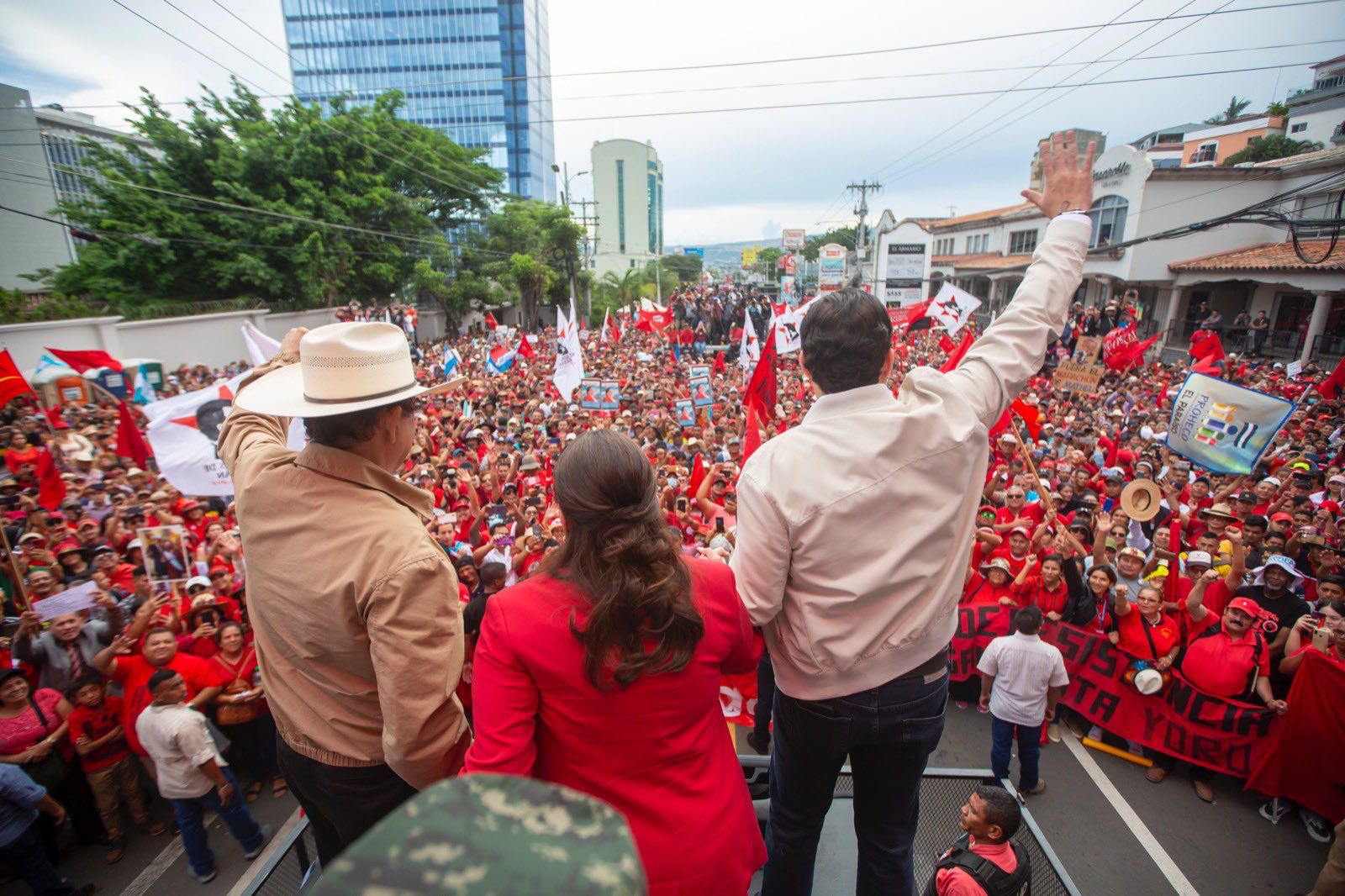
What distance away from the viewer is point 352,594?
165 cm

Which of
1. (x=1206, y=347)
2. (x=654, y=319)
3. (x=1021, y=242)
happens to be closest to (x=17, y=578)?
(x=1206, y=347)

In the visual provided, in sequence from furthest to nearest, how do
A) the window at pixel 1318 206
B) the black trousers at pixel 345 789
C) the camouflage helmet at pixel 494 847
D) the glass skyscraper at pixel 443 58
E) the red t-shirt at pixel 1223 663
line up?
the glass skyscraper at pixel 443 58, the window at pixel 1318 206, the red t-shirt at pixel 1223 663, the black trousers at pixel 345 789, the camouflage helmet at pixel 494 847

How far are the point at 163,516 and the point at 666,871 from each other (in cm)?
842

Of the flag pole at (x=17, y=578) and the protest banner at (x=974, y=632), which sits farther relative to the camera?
the protest banner at (x=974, y=632)

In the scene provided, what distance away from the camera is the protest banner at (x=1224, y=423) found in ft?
21.0

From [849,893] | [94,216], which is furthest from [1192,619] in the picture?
[94,216]

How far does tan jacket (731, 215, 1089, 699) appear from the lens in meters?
1.55

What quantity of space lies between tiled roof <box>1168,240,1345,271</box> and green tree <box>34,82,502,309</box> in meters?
32.1

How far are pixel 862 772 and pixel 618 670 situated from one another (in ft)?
3.31

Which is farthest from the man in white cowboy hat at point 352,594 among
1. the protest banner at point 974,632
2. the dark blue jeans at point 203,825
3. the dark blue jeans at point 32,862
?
the protest banner at point 974,632

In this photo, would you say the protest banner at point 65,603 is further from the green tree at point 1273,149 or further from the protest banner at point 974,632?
the green tree at point 1273,149

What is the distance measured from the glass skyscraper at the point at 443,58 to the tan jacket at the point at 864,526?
80.6m

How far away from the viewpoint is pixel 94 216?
22172 millimetres

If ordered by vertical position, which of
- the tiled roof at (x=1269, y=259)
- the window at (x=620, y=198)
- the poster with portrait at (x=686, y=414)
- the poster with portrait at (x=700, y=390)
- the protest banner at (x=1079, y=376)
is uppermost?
the window at (x=620, y=198)
